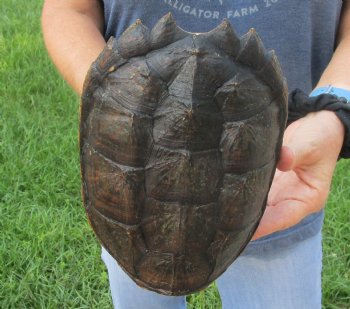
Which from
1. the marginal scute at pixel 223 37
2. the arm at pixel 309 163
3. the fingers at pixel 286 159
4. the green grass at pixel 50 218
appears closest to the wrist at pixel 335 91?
the arm at pixel 309 163

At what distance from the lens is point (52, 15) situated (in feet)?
4.33

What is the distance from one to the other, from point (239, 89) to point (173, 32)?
13 cm

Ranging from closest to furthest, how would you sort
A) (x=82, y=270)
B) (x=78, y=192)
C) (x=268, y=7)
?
(x=268, y=7) < (x=82, y=270) < (x=78, y=192)

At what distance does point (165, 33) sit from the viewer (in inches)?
32.4

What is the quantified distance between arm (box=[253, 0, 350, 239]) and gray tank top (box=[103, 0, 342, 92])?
0.27 ft

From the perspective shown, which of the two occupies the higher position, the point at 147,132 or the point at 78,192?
the point at 147,132

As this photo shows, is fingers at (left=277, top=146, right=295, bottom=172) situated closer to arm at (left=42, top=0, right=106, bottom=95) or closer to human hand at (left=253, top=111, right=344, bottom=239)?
human hand at (left=253, top=111, right=344, bottom=239)

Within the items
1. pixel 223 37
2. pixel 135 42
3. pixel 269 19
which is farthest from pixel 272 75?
pixel 269 19

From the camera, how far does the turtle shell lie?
0.83m

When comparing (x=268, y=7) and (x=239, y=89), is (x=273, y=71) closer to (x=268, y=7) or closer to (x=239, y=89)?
(x=239, y=89)

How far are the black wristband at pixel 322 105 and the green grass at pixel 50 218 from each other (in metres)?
0.94

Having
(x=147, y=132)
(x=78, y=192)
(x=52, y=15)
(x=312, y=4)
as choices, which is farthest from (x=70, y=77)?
(x=78, y=192)

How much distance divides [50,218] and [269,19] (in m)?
1.31

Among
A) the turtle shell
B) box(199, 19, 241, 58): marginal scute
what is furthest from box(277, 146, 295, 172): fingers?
box(199, 19, 241, 58): marginal scute
